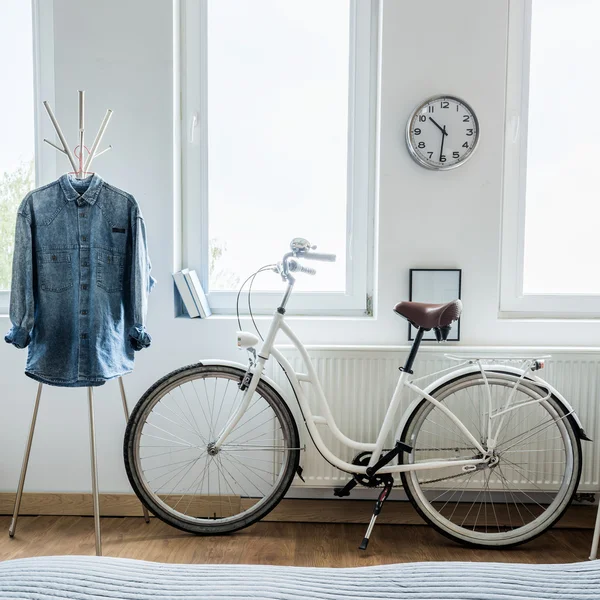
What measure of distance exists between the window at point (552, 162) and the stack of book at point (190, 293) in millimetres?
1316

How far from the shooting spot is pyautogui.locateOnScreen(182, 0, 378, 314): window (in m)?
2.44

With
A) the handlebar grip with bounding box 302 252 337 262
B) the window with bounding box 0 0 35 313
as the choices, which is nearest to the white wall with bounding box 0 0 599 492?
the window with bounding box 0 0 35 313

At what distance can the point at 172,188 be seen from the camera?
2.36m

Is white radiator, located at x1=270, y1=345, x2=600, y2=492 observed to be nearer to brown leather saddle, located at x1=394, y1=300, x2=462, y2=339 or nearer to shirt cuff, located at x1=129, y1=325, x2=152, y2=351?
brown leather saddle, located at x1=394, y1=300, x2=462, y2=339

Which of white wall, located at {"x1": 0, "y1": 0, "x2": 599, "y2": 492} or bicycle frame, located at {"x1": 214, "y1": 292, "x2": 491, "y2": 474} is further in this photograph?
white wall, located at {"x1": 0, "y1": 0, "x2": 599, "y2": 492}

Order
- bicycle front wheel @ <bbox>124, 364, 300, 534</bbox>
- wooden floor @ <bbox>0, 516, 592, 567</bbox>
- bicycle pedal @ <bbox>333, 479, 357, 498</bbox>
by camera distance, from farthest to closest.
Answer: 1. bicycle front wheel @ <bbox>124, 364, 300, 534</bbox>
2. bicycle pedal @ <bbox>333, 479, 357, 498</bbox>
3. wooden floor @ <bbox>0, 516, 592, 567</bbox>

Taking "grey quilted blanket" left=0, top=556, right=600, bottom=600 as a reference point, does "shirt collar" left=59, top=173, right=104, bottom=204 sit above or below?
above

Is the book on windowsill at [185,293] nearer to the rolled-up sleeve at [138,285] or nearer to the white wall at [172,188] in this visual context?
the white wall at [172,188]

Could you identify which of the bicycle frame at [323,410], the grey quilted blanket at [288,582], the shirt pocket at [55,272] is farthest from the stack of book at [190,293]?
the grey quilted blanket at [288,582]

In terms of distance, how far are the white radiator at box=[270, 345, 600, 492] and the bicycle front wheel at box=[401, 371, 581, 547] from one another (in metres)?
0.13

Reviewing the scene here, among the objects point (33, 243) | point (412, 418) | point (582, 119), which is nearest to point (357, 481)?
point (412, 418)

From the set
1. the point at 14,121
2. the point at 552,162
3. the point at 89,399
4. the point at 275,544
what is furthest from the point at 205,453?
the point at 552,162

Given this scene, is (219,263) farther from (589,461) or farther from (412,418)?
(589,461)

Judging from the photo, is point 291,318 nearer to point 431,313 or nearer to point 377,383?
point 377,383
